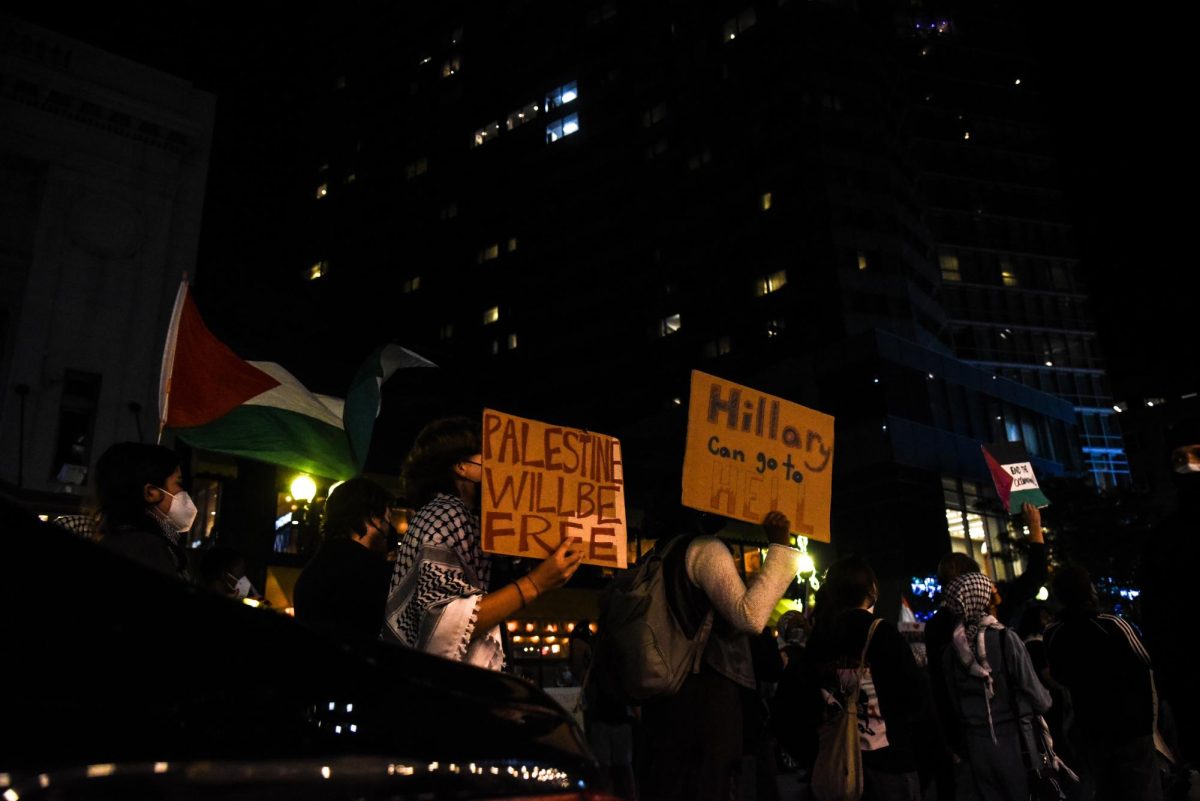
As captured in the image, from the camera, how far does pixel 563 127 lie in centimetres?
7106

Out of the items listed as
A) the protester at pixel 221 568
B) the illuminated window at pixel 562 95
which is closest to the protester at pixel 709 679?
the protester at pixel 221 568

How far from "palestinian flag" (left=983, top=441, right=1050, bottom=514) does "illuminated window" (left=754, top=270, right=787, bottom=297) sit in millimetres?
43415

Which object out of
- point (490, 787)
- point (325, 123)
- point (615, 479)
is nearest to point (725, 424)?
point (615, 479)

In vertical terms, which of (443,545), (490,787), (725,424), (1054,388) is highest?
(1054,388)

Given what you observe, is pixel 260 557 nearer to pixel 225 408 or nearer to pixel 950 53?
pixel 225 408

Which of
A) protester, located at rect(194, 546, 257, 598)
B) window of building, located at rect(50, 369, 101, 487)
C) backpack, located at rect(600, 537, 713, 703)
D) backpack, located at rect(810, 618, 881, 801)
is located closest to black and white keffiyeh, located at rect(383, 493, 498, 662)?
backpack, located at rect(600, 537, 713, 703)

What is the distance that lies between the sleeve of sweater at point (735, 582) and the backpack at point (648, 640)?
0.45ft

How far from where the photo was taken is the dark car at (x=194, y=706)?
993 millimetres

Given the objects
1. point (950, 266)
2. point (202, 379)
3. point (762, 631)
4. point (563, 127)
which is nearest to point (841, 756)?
point (762, 631)

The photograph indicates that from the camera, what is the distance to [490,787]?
122 centimetres

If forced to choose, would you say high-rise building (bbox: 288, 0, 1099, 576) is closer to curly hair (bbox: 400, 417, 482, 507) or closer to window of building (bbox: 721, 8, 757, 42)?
window of building (bbox: 721, 8, 757, 42)

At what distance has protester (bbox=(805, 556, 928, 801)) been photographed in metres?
4.52

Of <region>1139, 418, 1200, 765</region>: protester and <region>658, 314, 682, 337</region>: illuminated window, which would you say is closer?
<region>1139, 418, 1200, 765</region>: protester

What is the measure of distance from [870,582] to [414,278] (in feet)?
247
